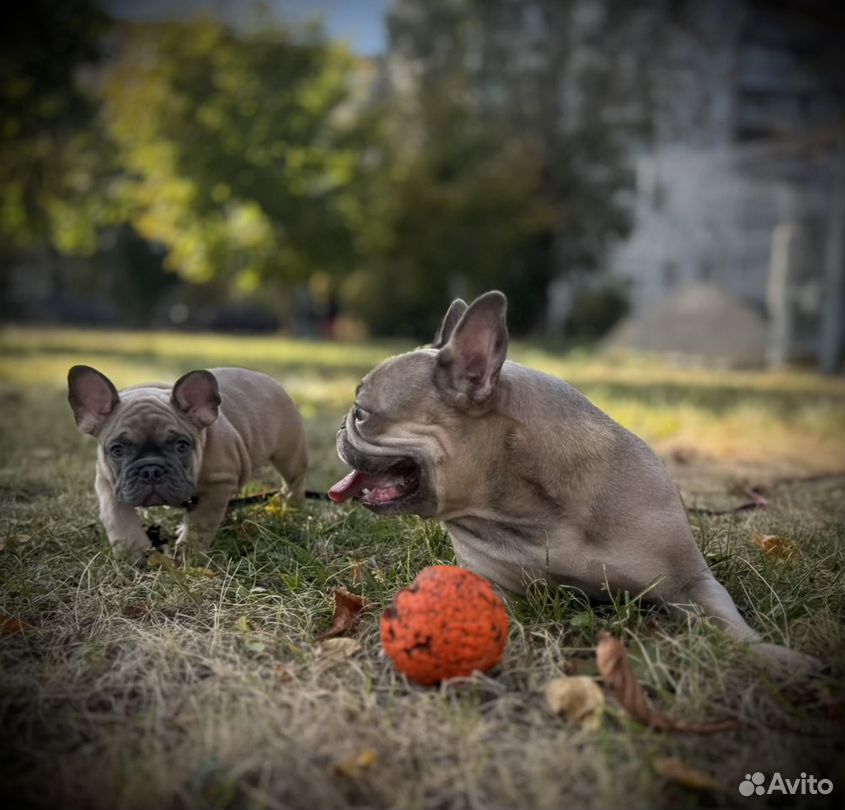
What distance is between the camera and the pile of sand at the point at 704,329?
15336 mm

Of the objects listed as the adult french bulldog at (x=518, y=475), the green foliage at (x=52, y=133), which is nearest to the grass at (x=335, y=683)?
the adult french bulldog at (x=518, y=475)

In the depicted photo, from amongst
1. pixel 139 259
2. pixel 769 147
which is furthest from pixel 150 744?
pixel 139 259

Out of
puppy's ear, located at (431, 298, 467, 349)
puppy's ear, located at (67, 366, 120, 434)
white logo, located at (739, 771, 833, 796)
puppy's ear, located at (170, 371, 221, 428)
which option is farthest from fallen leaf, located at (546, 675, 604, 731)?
puppy's ear, located at (67, 366, 120, 434)

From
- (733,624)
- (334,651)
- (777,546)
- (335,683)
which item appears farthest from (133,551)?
(777,546)

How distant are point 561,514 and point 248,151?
1937 centimetres

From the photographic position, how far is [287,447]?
4.29 m

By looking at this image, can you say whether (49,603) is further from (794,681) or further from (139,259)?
(139,259)

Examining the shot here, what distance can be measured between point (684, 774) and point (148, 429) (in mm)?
2410

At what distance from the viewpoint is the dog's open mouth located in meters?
2.78

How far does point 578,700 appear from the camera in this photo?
228cm

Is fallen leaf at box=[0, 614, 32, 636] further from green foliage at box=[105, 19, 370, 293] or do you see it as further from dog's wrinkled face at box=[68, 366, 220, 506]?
green foliage at box=[105, 19, 370, 293]

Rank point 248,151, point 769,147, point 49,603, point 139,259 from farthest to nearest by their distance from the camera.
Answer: point 139,259
point 248,151
point 769,147
point 49,603

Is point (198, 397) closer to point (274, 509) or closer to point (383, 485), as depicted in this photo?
point (274, 509)

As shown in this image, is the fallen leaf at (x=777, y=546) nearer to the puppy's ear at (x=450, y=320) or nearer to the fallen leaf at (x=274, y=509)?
the puppy's ear at (x=450, y=320)
